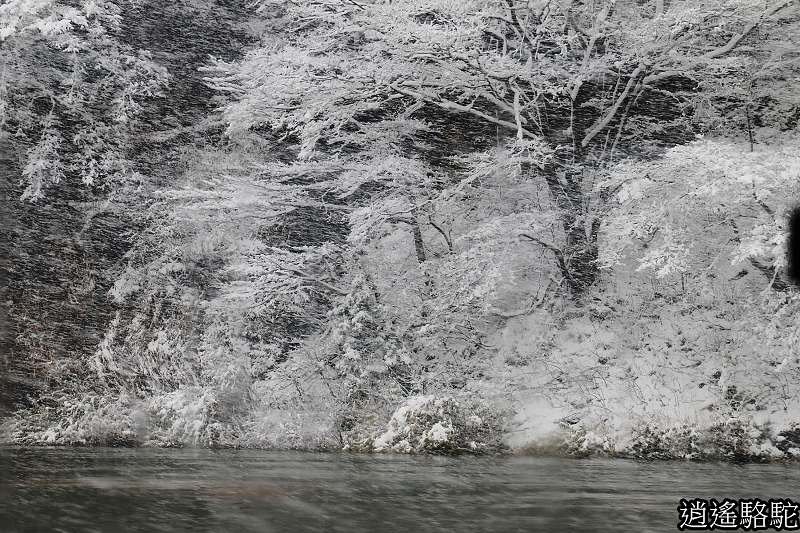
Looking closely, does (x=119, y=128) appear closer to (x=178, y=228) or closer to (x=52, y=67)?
(x=52, y=67)

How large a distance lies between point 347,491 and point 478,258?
177 inches

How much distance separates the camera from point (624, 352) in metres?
10.8

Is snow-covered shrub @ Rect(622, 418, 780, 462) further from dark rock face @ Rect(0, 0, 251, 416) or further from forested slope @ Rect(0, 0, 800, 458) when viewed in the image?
dark rock face @ Rect(0, 0, 251, 416)

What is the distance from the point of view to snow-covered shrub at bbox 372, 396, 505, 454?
30.6 feet

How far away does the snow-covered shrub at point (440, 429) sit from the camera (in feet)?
30.6

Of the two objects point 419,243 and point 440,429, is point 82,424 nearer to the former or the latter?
point 440,429

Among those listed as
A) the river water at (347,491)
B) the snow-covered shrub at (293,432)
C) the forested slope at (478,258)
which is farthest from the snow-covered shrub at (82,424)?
the snow-covered shrub at (293,432)

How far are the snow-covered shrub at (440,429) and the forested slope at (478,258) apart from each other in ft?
0.12

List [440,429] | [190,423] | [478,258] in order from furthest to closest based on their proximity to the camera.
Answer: [478,258] → [190,423] → [440,429]

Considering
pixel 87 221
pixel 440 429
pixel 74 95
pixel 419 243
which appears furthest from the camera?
pixel 74 95

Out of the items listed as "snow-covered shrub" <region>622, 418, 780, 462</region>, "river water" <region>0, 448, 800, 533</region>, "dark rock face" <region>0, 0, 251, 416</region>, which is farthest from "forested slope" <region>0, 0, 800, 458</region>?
"river water" <region>0, 448, 800, 533</region>

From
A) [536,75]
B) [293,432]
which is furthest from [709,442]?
[536,75]

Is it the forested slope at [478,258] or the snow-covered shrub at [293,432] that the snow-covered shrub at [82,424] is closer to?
the forested slope at [478,258]

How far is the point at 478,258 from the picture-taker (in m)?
10.3
